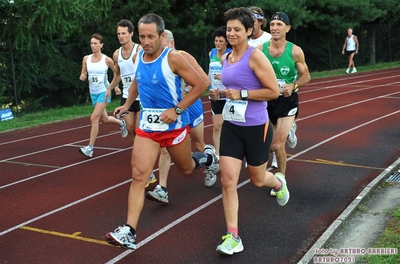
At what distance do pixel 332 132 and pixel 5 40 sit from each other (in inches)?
363

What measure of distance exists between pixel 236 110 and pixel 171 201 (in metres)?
1.97

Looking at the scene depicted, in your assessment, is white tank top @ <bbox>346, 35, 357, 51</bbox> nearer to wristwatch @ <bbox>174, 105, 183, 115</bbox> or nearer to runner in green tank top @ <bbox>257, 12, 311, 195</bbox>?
runner in green tank top @ <bbox>257, 12, 311, 195</bbox>

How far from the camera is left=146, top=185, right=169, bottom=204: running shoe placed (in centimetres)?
584

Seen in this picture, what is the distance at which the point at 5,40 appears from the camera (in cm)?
1467

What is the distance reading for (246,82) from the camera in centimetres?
465

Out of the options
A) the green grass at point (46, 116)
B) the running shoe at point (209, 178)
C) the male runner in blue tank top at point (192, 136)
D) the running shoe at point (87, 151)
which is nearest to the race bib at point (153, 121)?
the male runner in blue tank top at point (192, 136)

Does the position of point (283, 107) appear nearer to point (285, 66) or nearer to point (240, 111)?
point (285, 66)

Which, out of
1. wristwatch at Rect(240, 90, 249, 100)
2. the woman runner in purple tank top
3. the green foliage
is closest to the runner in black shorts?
the woman runner in purple tank top

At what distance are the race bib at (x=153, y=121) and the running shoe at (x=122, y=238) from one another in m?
0.91

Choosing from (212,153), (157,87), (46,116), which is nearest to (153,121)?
(157,87)

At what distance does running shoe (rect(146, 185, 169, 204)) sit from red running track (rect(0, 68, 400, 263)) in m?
0.11

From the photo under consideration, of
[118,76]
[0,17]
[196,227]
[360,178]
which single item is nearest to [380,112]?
[360,178]

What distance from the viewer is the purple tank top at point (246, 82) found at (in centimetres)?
463

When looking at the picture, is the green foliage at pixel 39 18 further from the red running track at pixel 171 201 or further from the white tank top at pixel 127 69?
the white tank top at pixel 127 69
